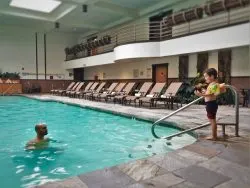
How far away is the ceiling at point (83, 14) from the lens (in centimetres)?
1457

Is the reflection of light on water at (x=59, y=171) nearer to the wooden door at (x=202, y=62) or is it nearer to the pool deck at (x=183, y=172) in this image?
the pool deck at (x=183, y=172)

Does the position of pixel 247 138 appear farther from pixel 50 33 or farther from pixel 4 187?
pixel 50 33

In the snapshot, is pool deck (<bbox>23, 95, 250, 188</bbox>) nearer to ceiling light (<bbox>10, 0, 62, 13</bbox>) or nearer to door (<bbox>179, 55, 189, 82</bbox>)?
door (<bbox>179, 55, 189, 82</bbox>)

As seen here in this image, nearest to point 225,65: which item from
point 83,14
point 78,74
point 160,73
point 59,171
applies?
point 160,73

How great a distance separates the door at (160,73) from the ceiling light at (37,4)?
683 centimetres

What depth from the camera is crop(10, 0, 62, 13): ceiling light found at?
14.5 m

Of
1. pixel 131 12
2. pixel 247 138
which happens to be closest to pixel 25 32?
pixel 131 12

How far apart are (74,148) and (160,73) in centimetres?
1054

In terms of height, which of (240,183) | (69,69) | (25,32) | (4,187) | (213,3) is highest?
(25,32)

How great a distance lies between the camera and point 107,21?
18.8 metres

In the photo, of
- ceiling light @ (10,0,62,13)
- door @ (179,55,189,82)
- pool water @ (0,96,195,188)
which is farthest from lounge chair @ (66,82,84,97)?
pool water @ (0,96,195,188)

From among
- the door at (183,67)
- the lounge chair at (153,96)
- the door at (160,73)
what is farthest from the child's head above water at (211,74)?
the door at (160,73)

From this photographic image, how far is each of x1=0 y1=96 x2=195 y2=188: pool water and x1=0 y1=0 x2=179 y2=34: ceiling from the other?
888cm

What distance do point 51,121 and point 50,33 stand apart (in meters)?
16.2
